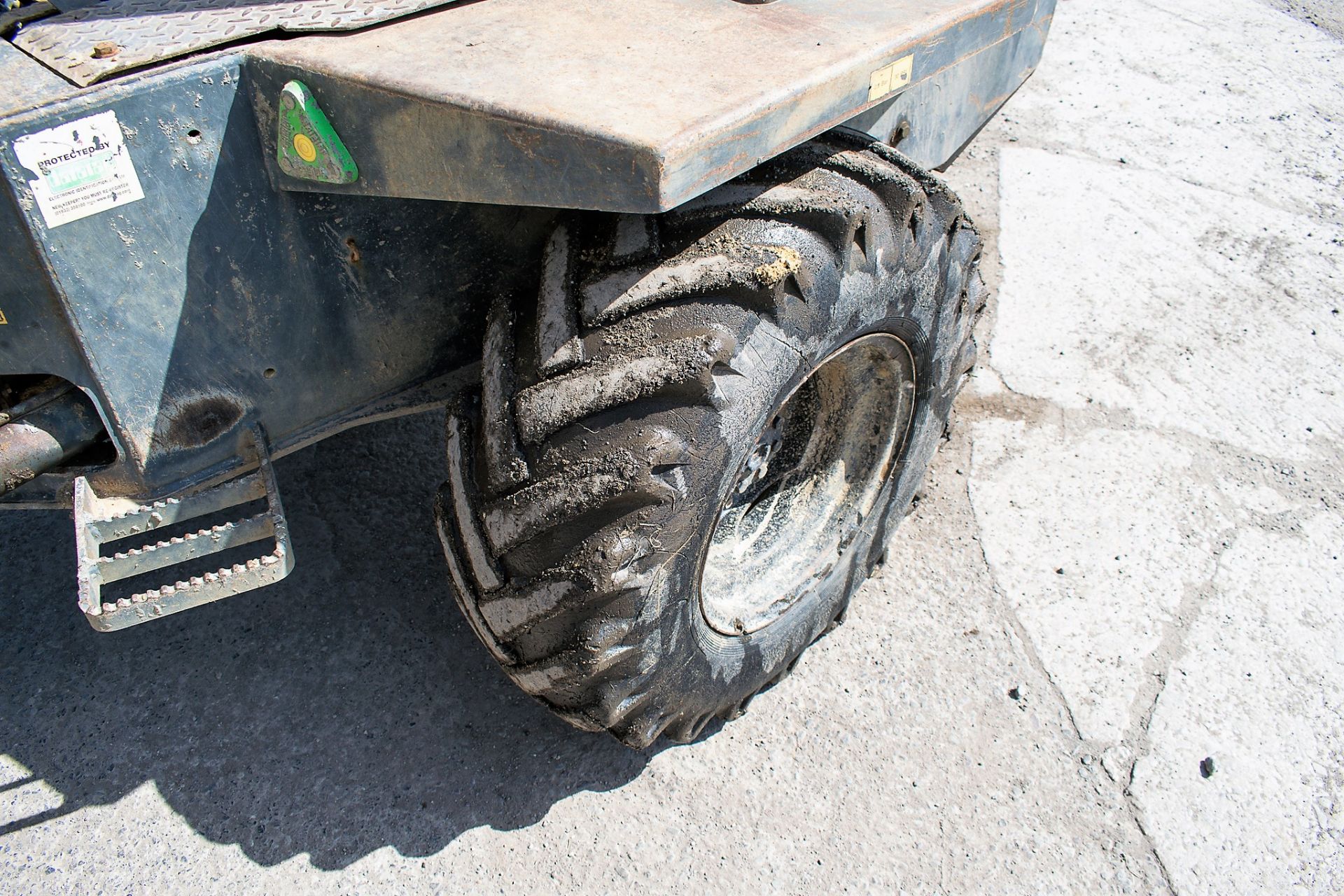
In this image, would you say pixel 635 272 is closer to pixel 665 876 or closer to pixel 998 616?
pixel 665 876

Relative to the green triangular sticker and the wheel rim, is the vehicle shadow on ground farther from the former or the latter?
the green triangular sticker

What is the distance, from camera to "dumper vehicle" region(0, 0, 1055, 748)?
1.47 metres

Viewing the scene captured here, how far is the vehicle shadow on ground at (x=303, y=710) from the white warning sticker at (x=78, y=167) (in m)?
1.25

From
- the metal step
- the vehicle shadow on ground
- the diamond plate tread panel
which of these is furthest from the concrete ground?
the diamond plate tread panel

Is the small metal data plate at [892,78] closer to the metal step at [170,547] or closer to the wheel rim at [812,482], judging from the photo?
the wheel rim at [812,482]

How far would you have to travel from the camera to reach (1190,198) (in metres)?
4.24

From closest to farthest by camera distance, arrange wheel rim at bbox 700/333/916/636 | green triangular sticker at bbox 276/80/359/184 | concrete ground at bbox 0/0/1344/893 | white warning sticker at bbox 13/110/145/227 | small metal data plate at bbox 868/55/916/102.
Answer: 1. white warning sticker at bbox 13/110/145/227
2. green triangular sticker at bbox 276/80/359/184
3. small metal data plate at bbox 868/55/916/102
4. concrete ground at bbox 0/0/1344/893
5. wheel rim at bbox 700/333/916/636

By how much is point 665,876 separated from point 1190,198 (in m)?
3.62

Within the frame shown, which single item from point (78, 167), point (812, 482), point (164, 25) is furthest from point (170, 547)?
point (812, 482)

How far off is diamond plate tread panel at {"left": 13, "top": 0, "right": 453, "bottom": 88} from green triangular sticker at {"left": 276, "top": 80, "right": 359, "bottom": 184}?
149 millimetres

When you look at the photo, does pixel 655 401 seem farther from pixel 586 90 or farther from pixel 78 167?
pixel 78 167

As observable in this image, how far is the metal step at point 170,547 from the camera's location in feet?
5.48

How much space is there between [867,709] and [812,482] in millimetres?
547

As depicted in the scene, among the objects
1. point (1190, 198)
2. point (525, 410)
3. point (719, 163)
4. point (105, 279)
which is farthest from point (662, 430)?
point (1190, 198)
